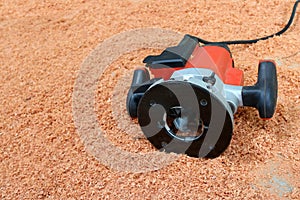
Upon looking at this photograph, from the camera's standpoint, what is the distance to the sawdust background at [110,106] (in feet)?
4.01

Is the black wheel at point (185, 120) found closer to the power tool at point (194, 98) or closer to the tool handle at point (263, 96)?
the power tool at point (194, 98)

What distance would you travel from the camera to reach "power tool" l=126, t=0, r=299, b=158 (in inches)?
44.9

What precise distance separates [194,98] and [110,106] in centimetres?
47

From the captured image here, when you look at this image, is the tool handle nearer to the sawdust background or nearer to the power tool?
the power tool

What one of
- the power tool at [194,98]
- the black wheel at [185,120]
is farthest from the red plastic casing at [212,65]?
the black wheel at [185,120]

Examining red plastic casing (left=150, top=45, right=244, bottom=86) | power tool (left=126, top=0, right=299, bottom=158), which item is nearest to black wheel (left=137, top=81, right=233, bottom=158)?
power tool (left=126, top=0, right=299, bottom=158)

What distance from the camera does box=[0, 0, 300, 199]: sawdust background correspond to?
48.2 inches

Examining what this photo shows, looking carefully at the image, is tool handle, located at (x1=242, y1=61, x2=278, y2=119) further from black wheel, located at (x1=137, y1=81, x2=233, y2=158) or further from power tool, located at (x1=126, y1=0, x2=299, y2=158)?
black wheel, located at (x1=137, y1=81, x2=233, y2=158)

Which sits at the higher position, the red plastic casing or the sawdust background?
the red plastic casing

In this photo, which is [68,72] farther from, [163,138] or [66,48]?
[163,138]

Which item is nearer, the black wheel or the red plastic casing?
the black wheel

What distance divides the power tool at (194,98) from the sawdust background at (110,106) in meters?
0.08

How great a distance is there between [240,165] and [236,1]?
3.55ft

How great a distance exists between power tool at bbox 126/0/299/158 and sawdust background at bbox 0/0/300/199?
0.27ft
